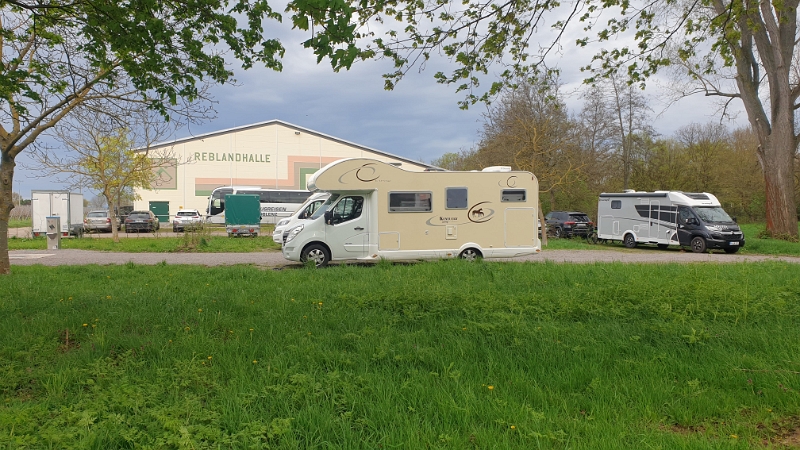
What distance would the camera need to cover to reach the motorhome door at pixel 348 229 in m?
12.8

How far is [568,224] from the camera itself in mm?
29594

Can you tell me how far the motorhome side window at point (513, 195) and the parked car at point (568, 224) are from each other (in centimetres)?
1677

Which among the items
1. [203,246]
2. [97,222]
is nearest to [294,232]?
[203,246]

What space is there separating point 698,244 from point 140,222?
31.6 m

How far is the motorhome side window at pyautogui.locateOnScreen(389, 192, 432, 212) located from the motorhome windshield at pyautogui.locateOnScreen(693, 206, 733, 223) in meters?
13.6

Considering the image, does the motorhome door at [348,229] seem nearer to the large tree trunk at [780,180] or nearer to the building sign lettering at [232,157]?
the large tree trunk at [780,180]

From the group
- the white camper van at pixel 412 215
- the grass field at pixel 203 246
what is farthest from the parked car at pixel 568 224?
the white camper van at pixel 412 215

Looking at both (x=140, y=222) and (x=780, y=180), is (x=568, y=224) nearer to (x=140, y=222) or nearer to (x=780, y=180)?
(x=780, y=180)

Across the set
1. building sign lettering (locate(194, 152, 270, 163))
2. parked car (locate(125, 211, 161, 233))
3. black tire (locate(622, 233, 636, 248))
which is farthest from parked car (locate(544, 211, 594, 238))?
building sign lettering (locate(194, 152, 270, 163))

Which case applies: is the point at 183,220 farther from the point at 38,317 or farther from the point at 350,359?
the point at 350,359

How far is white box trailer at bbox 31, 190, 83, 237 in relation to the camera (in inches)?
1067

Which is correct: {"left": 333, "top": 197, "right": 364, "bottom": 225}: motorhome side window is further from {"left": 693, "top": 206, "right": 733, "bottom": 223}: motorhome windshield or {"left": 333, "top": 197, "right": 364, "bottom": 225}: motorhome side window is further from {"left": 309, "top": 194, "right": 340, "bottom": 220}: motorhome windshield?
{"left": 693, "top": 206, "right": 733, "bottom": 223}: motorhome windshield

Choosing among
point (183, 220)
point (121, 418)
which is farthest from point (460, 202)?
point (183, 220)

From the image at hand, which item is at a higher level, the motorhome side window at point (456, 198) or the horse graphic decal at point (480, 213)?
the motorhome side window at point (456, 198)
